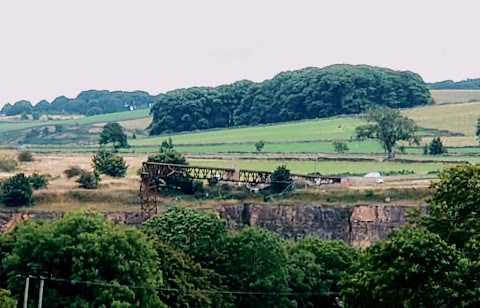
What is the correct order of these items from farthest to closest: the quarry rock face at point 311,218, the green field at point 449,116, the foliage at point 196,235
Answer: the green field at point 449,116, the quarry rock face at point 311,218, the foliage at point 196,235

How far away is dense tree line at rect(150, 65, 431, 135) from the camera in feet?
509

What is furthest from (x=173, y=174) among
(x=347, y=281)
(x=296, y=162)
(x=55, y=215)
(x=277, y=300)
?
(x=347, y=281)

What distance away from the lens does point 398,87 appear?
16138cm

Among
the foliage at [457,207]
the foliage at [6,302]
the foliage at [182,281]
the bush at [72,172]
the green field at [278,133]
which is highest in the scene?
the foliage at [457,207]

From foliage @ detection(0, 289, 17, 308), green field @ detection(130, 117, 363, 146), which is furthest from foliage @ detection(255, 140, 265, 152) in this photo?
foliage @ detection(0, 289, 17, 308)

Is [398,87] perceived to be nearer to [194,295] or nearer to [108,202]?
[108,202]

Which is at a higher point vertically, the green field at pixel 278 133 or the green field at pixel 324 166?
the green field at pixel 278 133

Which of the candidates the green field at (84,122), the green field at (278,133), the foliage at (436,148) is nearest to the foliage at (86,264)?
the foliage at (436,148)

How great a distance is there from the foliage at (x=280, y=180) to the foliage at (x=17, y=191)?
20151 millimetres

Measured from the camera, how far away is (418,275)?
128 ft

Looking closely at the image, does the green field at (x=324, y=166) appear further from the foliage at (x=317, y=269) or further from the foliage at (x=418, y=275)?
the foliage at (x=418, y=275)

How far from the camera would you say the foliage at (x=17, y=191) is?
8262 centimetres

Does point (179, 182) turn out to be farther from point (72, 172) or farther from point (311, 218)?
point (311, 218)

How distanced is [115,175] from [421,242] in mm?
59775
